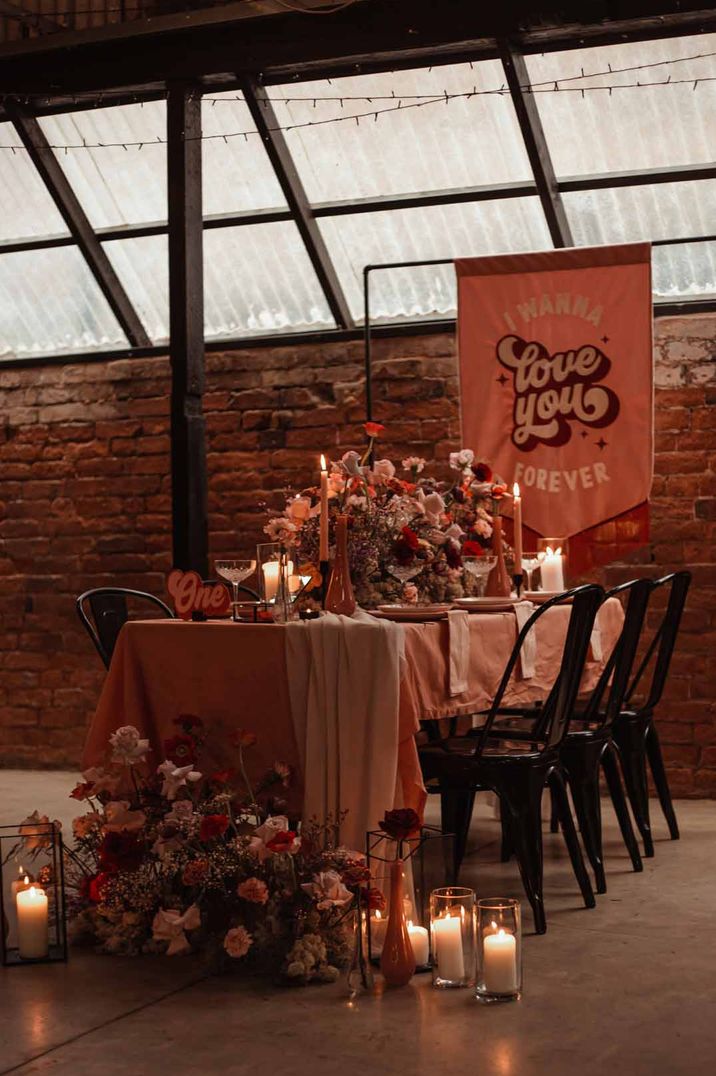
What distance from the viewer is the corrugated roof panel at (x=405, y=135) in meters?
6.27

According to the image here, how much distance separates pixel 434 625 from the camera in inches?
156

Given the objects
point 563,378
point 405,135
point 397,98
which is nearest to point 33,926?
point 563,378

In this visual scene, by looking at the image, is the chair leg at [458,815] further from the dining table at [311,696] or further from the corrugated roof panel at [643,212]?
the corrugated roof panel at [643,212]

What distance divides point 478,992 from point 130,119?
4832 millimetres

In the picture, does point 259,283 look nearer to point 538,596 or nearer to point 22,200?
point 22,200

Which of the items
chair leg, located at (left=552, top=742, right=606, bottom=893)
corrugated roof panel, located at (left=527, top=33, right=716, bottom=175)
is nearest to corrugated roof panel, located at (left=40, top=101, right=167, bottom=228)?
corrugated roof panel, located at (left=527, top=33, right=716, bottom=175)

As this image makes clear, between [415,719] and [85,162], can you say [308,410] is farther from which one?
[415,719]

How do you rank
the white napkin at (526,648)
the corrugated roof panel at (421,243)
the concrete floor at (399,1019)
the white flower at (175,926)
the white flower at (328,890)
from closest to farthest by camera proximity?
the concrete floor at (399,1019) < the white flower at (328,890) < the white flower at (175,926) < the white napkin at (526,648) < the corrugated roof panel at (421,243)

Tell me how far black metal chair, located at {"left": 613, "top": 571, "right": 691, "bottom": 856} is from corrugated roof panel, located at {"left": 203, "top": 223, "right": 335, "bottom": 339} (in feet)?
8.58

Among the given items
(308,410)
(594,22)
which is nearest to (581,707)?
(308,410)

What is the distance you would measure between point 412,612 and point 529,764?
54 centimetres

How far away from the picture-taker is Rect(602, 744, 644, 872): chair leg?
469 cm

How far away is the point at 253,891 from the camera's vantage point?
345cm

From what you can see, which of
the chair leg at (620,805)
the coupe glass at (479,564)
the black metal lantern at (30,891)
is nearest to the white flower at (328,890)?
the black metal lantern at (30,891)
